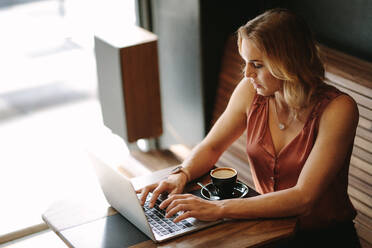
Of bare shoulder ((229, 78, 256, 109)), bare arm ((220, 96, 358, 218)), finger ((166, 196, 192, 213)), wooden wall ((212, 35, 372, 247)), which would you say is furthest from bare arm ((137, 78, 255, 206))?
wooden wall ((212, 35, 372, 247))

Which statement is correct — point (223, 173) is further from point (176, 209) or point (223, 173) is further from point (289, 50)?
point (289, 50)

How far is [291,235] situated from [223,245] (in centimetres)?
22

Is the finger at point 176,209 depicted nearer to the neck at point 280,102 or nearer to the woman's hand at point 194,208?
the woman's hand at point 194,208

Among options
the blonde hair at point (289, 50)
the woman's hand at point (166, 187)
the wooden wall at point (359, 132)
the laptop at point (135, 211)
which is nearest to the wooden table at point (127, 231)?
the laptop at point (135, 211)

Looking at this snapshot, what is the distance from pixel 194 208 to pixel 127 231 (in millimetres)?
226

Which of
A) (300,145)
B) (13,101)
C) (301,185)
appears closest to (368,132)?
(300,145)

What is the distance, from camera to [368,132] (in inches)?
98.9

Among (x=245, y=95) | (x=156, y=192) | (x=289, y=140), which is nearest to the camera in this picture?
(x=156, y=192)

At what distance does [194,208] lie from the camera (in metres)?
1.82

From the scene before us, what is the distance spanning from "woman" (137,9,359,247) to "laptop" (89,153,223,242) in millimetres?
36

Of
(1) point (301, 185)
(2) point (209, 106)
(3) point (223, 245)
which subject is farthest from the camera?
(2) point (209, 106)

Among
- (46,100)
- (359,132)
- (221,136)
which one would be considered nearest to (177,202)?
(221,136)

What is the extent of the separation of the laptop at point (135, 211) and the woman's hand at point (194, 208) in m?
0.02

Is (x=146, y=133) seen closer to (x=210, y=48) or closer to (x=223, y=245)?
(x=210, y=48)
